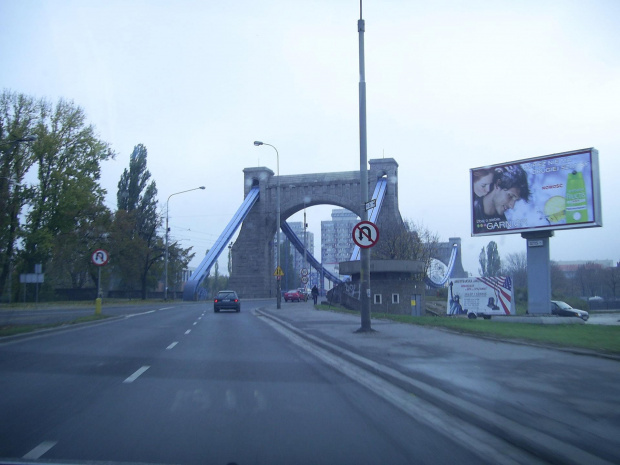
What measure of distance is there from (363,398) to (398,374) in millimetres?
1484

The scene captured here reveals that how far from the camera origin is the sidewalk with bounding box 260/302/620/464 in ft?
18.4

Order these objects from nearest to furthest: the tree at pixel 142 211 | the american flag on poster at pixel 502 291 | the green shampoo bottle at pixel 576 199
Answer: the green shampoo bottle at pixel 576 199, the american flag on poster at pixel 502 291, the tree at pixel 142 211

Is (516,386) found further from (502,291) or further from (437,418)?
(502,291)

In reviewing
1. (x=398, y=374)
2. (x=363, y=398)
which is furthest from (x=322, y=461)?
(x=398, y=374)

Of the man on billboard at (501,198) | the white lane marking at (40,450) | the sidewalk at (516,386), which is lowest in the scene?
the white lane marking at (40,450)

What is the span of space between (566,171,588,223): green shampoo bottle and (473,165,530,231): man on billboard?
1982 mm

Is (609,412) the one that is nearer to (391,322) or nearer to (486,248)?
(391,322)

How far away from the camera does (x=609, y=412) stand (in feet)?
21.4

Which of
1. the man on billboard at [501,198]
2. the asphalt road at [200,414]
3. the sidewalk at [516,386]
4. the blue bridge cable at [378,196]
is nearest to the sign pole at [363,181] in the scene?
the sidewalk at [516,386]

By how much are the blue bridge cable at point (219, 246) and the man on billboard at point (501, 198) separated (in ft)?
134

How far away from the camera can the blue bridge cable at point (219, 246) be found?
62.5 m

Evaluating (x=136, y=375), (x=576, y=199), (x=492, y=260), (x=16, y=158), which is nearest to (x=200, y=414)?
(x=136, y=375)

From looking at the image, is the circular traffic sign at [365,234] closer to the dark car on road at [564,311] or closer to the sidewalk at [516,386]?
the sidewalk at [516,386]

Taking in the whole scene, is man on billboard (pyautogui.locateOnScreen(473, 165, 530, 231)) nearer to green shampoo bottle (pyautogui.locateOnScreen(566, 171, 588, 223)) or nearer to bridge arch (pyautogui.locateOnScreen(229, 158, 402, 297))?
green shampoo bottle (pyautogui.locateOnScreen(566, 171, 588, 223))
